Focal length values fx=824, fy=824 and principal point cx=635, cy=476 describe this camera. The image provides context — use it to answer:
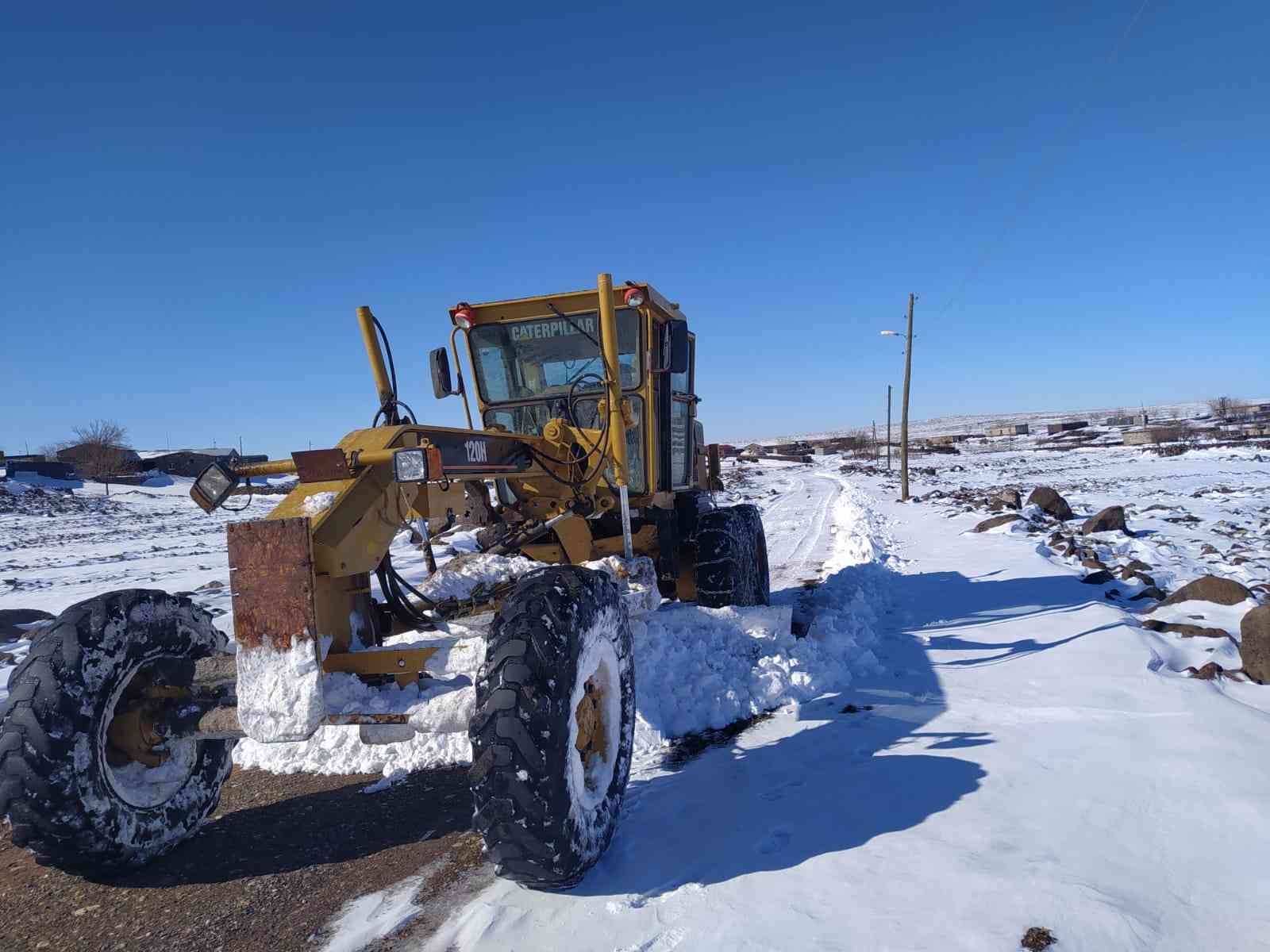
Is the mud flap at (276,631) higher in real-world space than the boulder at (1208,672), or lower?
higher

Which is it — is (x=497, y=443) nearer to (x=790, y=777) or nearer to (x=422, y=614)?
(x=422, y=614)

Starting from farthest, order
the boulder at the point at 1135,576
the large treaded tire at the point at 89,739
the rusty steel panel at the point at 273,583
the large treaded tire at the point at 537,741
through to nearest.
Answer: the boulder at the point at 1135,576 → the rusty steel panel at the point at 273,583 → the large treaded tire at the point at 89,739 → the large treaded tire at the point at 537,741

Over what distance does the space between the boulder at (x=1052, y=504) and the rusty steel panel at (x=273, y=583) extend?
1532 centimetres

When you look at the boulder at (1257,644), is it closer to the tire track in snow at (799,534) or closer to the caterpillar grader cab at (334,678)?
the caterpillar grader cab at (334,678)

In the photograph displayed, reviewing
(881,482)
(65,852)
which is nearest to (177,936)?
(65,852)

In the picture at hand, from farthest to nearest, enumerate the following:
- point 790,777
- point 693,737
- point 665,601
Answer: point 665,601 < point 693,737 < point 790,777

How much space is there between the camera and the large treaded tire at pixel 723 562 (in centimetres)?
649

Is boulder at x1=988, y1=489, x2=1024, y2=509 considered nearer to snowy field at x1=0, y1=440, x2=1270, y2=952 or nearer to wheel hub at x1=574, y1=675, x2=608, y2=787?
snowy field at x1=0, y1=440, x2=1270, y2=952

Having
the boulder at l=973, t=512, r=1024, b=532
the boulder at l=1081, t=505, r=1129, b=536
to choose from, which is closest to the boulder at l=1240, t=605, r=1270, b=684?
the boulder at l=1081, t=505, r=1129, b=536

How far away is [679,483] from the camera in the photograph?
7527 mm

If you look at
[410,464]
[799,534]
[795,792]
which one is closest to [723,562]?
[795,792]

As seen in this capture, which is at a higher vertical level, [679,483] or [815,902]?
[679,483]

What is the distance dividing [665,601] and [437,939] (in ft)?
13.9

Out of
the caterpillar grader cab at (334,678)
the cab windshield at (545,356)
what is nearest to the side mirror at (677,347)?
the cab windshield at (545,356)
